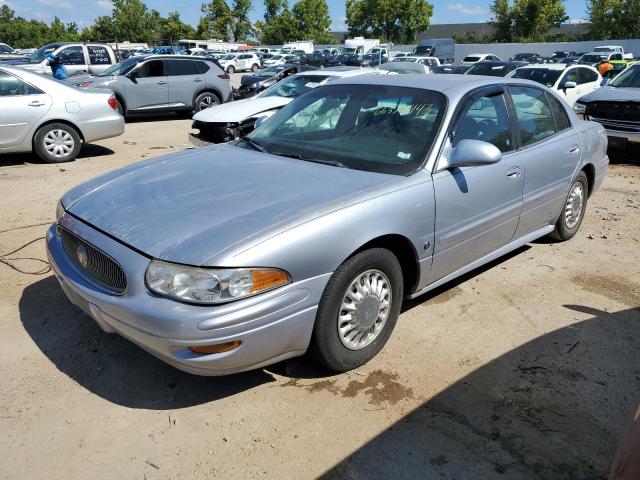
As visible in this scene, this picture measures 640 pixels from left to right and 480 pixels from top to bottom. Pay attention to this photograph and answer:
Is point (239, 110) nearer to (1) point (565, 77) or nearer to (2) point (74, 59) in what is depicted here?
(1) point (565, 77)

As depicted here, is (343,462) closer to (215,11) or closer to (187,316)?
(187,316)

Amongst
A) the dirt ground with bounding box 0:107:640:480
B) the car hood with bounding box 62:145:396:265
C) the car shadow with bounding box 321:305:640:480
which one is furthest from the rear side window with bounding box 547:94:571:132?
the car hood with bounding box 62:145:396:265

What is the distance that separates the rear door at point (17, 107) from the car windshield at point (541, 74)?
9922 millimetres

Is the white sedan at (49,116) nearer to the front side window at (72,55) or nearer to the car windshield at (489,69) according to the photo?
the front side window at (72,55)

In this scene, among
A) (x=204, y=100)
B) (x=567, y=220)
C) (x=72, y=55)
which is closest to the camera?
(x=567, y=220)

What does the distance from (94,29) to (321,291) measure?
295 ft

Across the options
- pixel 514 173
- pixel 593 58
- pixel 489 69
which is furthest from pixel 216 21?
pixel 514 173

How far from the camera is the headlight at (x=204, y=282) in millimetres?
2557

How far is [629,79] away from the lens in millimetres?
10242

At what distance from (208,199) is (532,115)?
2795 millimetres

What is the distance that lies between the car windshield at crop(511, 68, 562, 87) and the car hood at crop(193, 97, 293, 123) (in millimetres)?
6379

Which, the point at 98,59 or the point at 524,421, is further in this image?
the point at 98,59

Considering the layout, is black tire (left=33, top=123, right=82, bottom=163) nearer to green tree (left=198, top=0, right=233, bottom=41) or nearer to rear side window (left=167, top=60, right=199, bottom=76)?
rear side window (left=167, top=60, right=199, bottom=76)

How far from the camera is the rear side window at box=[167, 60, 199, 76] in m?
13.7
